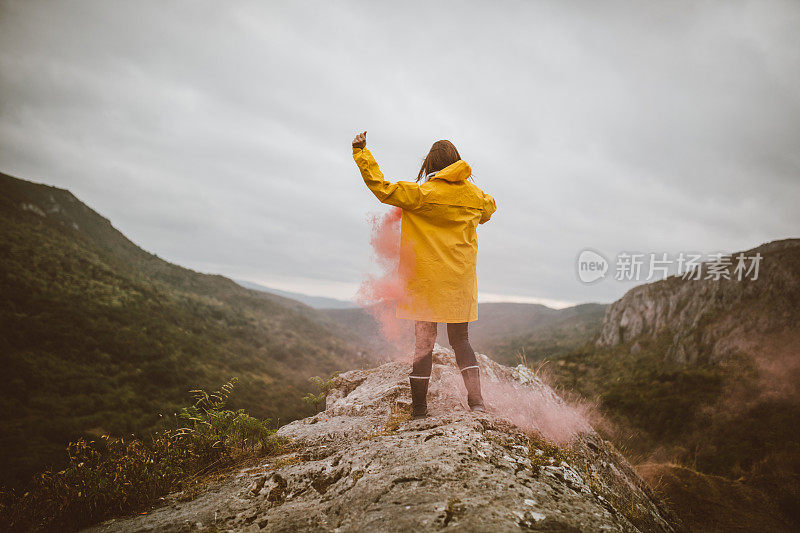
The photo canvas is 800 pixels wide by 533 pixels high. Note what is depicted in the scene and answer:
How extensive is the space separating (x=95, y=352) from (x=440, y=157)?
38368 mm

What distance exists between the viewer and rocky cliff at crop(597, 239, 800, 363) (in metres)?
28.7

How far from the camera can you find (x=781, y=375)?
21.2 metres

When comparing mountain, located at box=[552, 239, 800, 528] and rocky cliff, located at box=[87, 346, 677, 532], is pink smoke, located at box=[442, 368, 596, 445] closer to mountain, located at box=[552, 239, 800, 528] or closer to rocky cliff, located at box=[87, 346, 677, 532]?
rocky cliff, located at box=[87, 346, 677, 532]

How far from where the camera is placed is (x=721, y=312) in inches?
1382

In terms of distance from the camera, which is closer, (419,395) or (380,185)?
(380,185)

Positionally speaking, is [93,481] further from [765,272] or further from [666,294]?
[666,294]

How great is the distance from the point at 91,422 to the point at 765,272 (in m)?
60.3

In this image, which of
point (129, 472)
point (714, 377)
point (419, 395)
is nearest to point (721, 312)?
point (714, 377)

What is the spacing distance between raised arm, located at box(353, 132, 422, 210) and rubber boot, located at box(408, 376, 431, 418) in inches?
76.7

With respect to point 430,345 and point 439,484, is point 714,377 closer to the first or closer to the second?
point 430,345

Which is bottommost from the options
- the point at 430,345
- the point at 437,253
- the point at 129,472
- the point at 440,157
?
the point at 129,472

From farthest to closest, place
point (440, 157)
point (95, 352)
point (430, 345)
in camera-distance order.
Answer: point (95, 352), point (440, 157), point (430, 345)

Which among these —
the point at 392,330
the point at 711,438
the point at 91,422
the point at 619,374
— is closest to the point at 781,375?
the point at 711,438

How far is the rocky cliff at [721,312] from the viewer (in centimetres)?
2873
